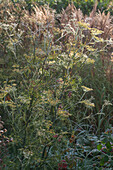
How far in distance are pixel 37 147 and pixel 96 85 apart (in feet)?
5.98

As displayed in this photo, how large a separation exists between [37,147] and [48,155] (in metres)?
0.24

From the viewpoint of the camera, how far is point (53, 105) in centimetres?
228

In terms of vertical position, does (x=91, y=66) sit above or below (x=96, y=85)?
above

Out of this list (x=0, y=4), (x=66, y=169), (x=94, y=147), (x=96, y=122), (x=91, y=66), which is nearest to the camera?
(x=66, y=169)

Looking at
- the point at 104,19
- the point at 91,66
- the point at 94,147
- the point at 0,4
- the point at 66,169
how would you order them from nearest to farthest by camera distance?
the point at 66,169 → the point at 94,147 → the point at 0,4 → the point at 91,66 → the point at 104,19

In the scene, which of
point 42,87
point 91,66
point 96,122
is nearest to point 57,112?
point 42,87

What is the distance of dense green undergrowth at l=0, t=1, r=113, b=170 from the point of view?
225cm

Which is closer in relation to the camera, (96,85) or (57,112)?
(57,112)

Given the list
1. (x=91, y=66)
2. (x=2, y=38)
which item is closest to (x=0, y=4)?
(x=2, y=38)

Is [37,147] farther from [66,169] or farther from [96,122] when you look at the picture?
[96,122]

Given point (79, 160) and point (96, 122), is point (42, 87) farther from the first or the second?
point (96, 122)

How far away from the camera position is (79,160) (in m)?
2.65

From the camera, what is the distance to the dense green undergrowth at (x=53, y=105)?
88.7 inches

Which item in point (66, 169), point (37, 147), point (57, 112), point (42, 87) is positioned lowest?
point (66, 169)
